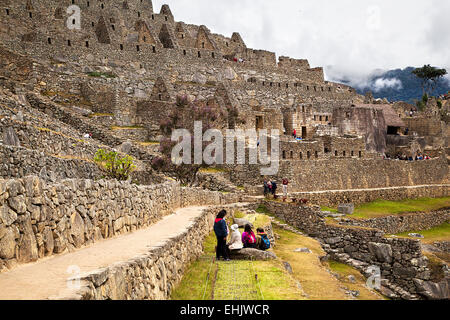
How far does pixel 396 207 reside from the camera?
1287 inches

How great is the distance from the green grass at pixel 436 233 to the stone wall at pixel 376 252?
5.10 m

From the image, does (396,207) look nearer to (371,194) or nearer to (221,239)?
(371,194)

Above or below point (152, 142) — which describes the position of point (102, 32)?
above

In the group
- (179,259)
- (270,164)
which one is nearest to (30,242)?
(179,259)

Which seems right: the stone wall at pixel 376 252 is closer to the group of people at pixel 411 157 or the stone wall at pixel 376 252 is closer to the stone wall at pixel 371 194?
the stone wall at pixel 371 194

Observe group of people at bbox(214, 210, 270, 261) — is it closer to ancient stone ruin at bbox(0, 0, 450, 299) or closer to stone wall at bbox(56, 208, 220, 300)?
ancient stone ruin at bbox(0, 0, 450, 299)

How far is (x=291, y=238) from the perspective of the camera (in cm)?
2255

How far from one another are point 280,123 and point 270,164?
9747 millimetres

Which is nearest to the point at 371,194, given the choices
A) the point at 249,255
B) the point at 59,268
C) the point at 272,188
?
the point at 272,188

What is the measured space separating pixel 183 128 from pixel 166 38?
1937 cm

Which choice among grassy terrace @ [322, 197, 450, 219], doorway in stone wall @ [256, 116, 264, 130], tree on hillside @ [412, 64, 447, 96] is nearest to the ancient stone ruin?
doorway in stone wall @ [256, 116, 264, 130]

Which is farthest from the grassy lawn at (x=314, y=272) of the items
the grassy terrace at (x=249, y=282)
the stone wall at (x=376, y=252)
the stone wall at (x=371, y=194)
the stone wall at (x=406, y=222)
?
the stone wall at (x=371, y=194)

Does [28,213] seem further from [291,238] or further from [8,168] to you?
[291,238]

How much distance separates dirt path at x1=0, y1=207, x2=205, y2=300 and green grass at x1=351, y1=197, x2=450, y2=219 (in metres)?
21.9
